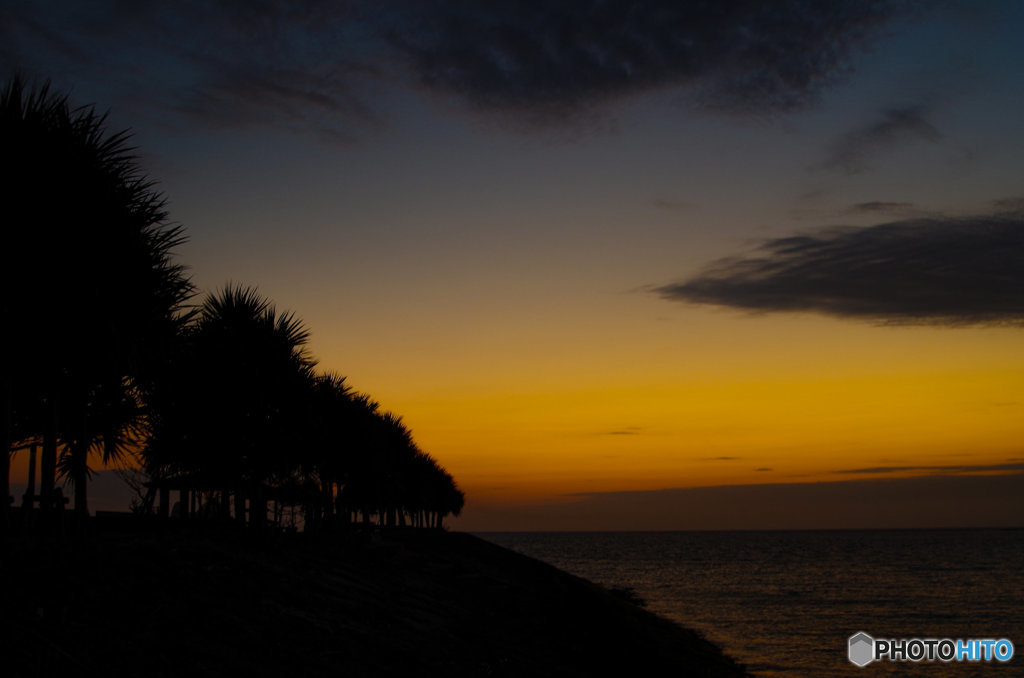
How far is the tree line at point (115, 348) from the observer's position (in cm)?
1487

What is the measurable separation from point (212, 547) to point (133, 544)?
2.97 metres

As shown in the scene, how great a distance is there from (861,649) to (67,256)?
32914 mm

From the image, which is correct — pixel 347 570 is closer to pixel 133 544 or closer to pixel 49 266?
pixel 133 544

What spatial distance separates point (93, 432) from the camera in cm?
2472

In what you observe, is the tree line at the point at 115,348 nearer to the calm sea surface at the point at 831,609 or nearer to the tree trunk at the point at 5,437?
the tree trunk at the point at 5,437

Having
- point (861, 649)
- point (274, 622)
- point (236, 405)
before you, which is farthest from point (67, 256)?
point (861, 649)

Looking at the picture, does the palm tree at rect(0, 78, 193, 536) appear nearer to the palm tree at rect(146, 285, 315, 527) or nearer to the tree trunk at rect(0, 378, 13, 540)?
the tree trunk at rect(0, 378, 13, 540)

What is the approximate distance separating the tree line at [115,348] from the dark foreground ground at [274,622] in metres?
2.73

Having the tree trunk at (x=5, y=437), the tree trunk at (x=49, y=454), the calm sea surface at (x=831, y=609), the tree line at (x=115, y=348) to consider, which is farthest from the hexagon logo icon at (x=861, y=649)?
the tree trunk at (x=5, y=437)

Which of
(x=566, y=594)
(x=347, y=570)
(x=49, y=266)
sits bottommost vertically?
(x=566, y=594)

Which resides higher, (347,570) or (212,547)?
(212,547)

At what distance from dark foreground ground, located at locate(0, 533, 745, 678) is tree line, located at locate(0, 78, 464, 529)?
273 centimetres

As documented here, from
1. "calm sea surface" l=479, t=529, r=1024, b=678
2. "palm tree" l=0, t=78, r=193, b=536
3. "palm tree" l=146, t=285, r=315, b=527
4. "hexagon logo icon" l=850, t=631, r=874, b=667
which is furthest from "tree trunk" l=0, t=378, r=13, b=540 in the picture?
"hexagon logo icon" l=850, t=631, r=874, b=667

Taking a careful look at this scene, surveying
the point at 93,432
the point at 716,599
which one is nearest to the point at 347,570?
the point at 93,432
